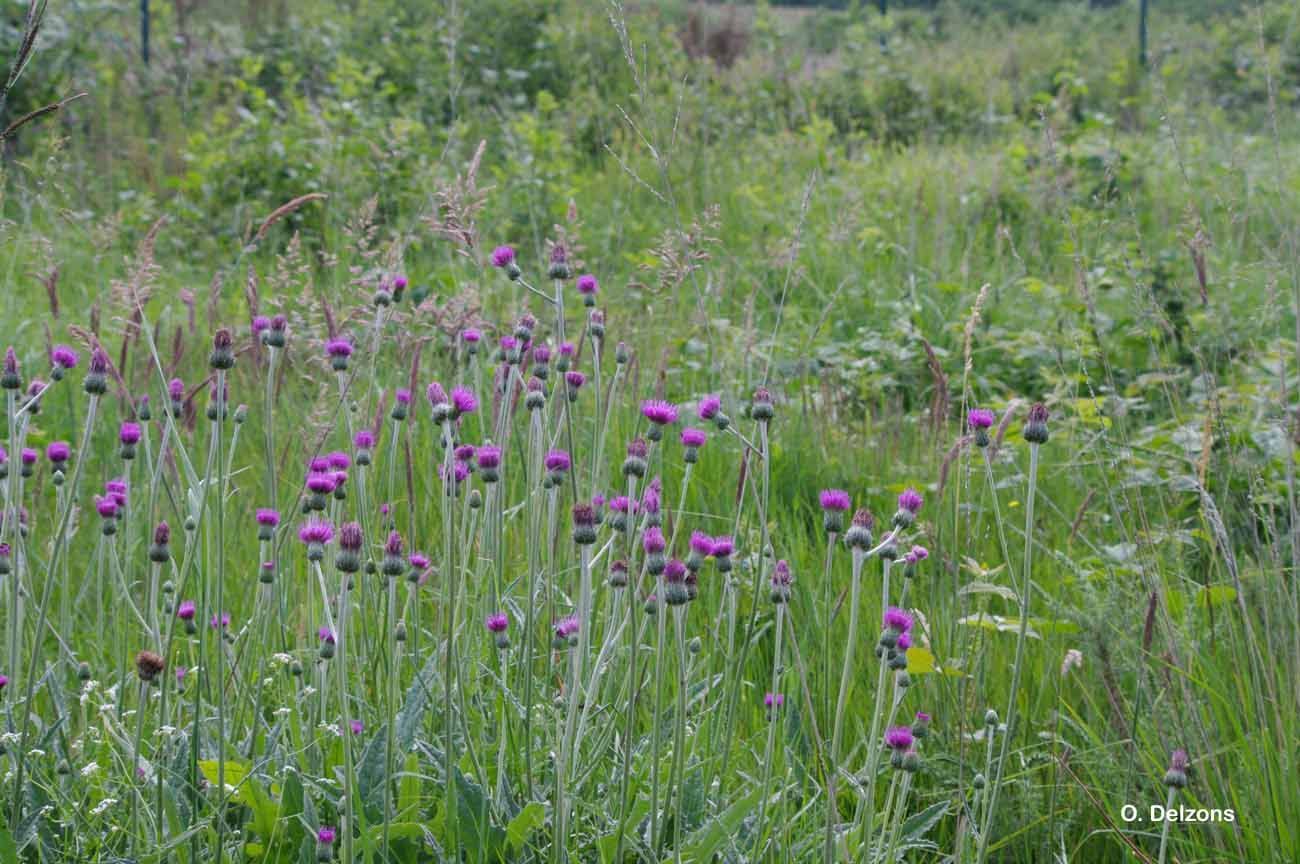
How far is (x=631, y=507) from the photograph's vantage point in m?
1.37

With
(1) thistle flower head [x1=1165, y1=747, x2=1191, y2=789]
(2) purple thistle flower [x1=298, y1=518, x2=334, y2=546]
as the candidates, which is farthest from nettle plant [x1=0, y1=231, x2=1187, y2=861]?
(1) thistle flower head [x1=1165, y1=747, x2=1191, y2=789]

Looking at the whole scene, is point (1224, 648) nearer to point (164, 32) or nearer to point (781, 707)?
point (781, 707)

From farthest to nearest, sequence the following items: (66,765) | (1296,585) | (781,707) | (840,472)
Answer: (840,472), (781,707), (1296,585), (66,765)

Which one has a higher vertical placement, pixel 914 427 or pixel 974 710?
pixel 974 710

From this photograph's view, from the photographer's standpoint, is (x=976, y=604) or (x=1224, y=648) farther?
(x=976, y=604)

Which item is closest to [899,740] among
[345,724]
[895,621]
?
[895,621]

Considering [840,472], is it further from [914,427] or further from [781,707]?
[781,707]

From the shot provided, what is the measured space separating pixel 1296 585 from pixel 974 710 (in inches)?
18.7

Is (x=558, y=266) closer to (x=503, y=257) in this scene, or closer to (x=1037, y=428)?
(x=503, y=257)

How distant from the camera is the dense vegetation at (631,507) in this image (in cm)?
151

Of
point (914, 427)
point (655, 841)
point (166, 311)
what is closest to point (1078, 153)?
point (914, 427)

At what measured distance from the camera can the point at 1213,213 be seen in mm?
5574

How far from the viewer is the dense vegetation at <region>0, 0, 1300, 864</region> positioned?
151 centimetres

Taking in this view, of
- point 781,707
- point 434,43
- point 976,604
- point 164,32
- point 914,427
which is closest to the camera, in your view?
point 781,707
